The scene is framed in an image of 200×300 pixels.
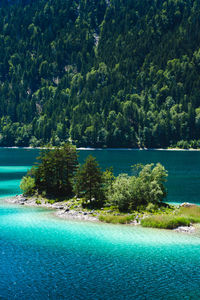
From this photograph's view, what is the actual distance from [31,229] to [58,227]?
443cm

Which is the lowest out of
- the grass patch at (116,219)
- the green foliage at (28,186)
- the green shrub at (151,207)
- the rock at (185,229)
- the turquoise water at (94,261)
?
the turquoise water at (94,261)

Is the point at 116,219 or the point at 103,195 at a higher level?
the point at 103,195

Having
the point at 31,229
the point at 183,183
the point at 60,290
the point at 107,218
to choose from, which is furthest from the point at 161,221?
the point at 183,183

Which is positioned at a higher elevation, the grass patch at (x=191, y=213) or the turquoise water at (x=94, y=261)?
the grass patch at (x=191, y=213)

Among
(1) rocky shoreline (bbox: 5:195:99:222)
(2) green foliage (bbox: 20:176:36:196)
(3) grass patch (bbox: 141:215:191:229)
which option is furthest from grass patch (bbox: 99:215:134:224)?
(2) green foliage (bbox: 20:176:36:196)

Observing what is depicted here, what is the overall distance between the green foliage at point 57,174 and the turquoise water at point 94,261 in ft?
74.8

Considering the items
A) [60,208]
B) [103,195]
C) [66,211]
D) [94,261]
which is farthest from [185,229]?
[60,208]

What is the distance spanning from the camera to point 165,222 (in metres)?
63.8

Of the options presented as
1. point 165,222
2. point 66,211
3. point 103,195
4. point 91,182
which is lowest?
point 66,211

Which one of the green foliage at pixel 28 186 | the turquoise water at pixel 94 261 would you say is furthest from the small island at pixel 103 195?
the turquoise water at pixel 94 261

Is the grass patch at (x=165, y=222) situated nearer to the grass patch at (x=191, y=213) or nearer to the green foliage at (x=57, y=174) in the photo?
the grass patch at (x=191, y=213)

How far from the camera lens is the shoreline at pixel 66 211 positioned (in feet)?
208

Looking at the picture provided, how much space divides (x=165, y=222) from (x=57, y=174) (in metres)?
36.6

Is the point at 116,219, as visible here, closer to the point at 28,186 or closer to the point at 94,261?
the point at 94,261
